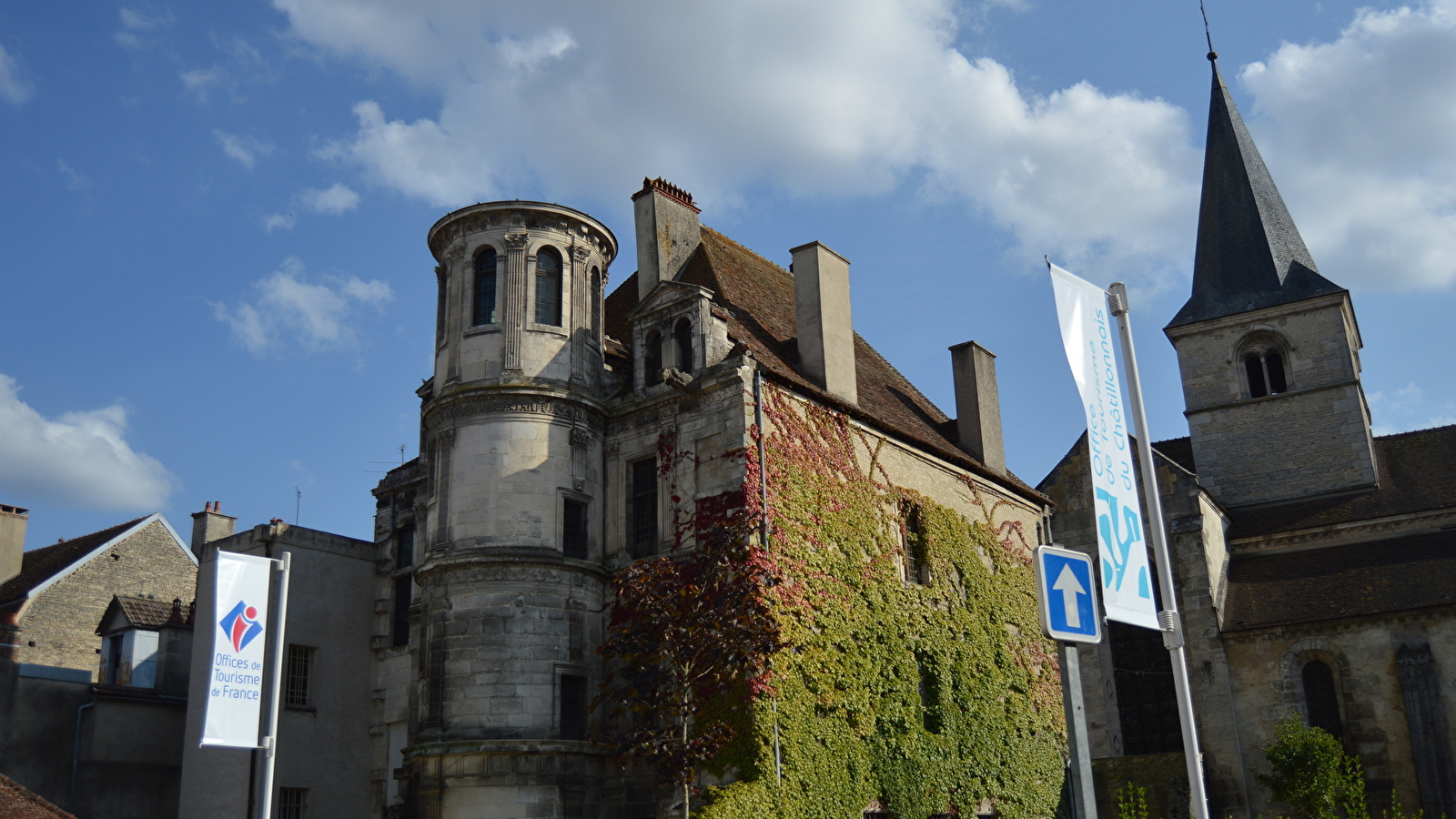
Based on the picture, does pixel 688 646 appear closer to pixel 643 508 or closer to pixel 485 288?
pixel 643 508

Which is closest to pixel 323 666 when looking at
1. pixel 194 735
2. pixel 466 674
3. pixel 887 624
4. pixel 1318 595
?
pixel 194 735

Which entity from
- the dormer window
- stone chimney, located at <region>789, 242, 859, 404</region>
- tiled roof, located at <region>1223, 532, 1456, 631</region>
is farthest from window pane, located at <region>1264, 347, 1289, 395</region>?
stone chimney, located at <region>789, 242, 859, 404</region>

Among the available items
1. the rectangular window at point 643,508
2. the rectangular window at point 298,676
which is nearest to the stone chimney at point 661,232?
the rectangular window at point 643,508

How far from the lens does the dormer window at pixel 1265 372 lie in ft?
131

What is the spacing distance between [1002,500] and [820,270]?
24.6 ft

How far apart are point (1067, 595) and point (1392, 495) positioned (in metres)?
29.9

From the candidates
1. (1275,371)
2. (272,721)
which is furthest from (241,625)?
(1275,371)

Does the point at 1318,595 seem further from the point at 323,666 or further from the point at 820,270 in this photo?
the point at 323,666

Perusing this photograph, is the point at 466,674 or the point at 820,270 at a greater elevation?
the point at 820,270

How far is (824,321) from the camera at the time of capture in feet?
75.8

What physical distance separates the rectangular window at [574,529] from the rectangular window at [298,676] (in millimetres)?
7004

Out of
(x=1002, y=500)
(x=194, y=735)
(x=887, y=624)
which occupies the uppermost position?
(x=1002, y=500)

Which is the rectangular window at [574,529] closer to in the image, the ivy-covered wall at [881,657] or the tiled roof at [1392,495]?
the ivy-covered wall at [881,657]

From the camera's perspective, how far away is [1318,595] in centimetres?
3111
